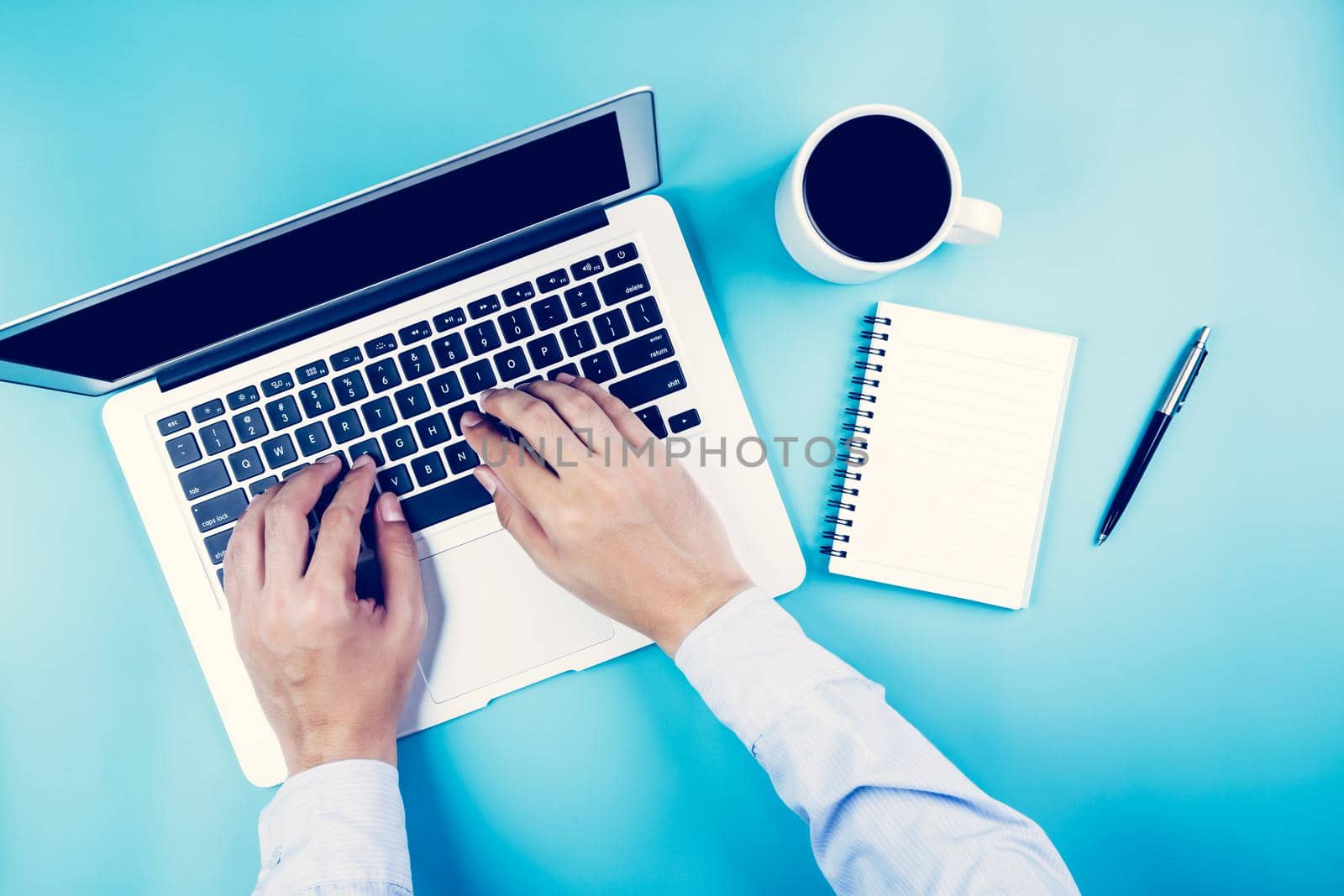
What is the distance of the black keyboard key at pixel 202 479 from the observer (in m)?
0.67

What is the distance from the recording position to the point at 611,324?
676 mm

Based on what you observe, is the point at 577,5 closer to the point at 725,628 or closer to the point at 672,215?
the point at 672,215

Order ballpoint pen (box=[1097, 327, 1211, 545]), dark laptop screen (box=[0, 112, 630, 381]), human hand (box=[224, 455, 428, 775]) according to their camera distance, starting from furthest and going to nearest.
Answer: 1. ballpoint pen (box=[1097, 327, 1211, 545])
2. human hand (box=[224, 455, 428, 775])
3. dark laptop screen (box=[0, 112, 630, 381])

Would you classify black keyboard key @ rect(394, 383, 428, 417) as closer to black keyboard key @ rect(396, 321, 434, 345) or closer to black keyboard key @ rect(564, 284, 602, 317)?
black keyboard key @ rect(396, 321, 434, 345)

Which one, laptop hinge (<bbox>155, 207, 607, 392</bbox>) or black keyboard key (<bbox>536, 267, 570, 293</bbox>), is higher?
laptop hinge (<bbox>155, 207, 607, 392</bbox>)

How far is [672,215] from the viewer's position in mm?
684

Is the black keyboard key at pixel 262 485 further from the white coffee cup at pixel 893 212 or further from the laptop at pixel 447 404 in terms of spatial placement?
the white coffee cup at pixel 893 212

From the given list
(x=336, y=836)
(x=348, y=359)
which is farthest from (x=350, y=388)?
(x=336, y=836)

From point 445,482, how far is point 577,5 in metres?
0.49

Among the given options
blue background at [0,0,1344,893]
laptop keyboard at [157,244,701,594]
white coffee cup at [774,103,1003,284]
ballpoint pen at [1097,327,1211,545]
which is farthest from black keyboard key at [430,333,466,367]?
ballpoint pen at [1097,327,1211,545]

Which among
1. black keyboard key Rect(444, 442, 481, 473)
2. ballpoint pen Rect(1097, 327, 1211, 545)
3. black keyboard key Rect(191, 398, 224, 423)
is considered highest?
black keyboard key Rect(191, 398, 224, 423)

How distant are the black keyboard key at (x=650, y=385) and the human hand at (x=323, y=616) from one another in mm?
226

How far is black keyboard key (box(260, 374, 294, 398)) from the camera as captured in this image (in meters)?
0.67

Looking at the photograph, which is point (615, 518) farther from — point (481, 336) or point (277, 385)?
point (277, 385)
